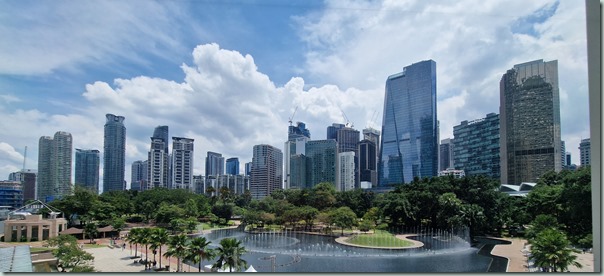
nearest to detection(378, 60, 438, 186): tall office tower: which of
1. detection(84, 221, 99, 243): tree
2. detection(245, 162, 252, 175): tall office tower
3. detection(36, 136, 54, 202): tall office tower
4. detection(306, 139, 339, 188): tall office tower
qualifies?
detection(306, 139, 339, 188): tall office tower

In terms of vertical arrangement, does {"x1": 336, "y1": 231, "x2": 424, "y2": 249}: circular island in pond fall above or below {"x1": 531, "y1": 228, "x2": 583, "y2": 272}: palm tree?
below

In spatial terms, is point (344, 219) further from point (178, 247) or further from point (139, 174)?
point (139, 174)

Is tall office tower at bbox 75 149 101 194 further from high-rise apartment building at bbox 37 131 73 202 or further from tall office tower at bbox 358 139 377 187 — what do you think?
tall office tower at bbox 358 139 377 187

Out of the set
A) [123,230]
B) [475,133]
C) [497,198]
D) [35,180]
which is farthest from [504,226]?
[35,180]

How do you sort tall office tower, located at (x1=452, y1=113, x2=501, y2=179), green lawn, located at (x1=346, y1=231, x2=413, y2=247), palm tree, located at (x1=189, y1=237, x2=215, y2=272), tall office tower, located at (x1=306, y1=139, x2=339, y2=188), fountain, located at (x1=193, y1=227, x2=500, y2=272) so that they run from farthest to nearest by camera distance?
tall office tower, located at (x1=306, y1=139, x2=339, y2=188) < tall office tower, located at (x1=452, y1=113, x2=501, y2=179) < green lawn, located at (x1=346, y1=231, x2=413, y2=247) < fountain, located at (x1=193, y1=227, x2=500, y2=272) < palm tree, located at (x1=189, y1=237, x2=215, y2=272)

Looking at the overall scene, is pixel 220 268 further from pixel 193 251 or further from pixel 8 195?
pixel 8 195

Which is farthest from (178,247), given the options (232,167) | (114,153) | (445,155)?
(445,155)
